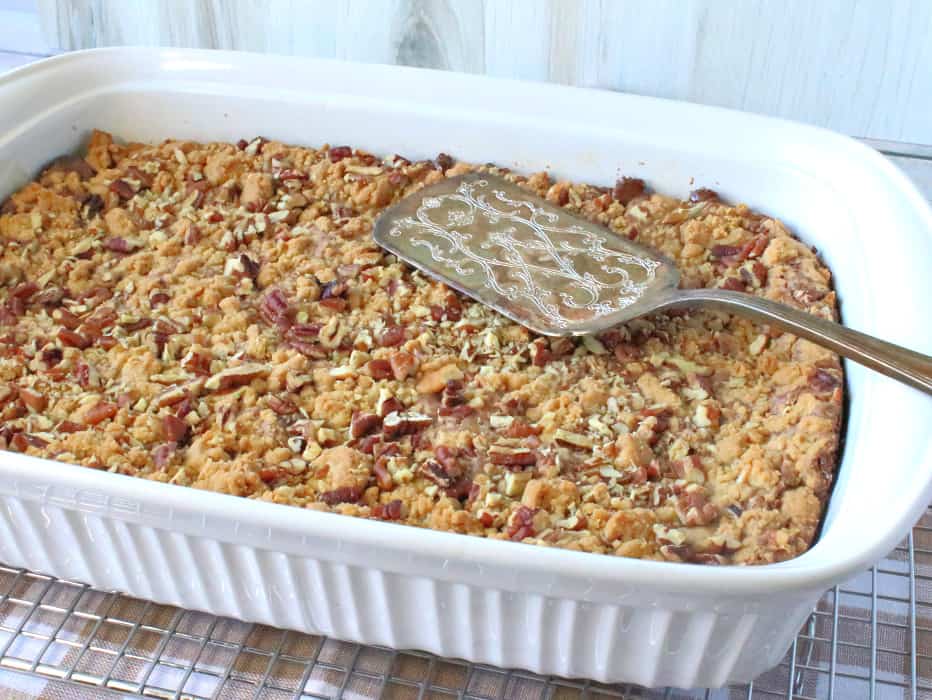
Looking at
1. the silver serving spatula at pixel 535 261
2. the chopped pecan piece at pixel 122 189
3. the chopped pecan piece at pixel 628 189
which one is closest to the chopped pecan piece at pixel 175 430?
the silver serving spatula at pixel 535 261

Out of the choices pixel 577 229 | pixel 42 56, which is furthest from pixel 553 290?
pixel 42 56

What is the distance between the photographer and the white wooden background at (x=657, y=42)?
161 centimetres

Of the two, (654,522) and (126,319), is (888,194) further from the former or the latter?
(126,319)

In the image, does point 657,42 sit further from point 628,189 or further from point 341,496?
point 341,496

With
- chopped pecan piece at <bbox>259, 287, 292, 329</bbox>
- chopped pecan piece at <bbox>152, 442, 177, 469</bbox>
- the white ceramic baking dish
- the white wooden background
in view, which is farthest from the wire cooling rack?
the white wooden background

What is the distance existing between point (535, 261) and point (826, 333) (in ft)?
1.26

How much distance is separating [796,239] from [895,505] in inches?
21.2

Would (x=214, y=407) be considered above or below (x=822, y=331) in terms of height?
below

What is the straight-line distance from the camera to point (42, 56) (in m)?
2.10

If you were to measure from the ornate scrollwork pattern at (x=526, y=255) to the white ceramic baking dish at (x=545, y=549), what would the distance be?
0.11m

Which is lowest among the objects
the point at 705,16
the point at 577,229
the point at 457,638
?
the point at 457,638

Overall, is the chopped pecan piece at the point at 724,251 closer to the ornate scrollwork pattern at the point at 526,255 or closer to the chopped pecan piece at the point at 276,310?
the ornate scrollwork pattern at the point at 526,255

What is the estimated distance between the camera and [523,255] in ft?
4.22

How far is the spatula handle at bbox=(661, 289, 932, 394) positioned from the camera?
950 mm
